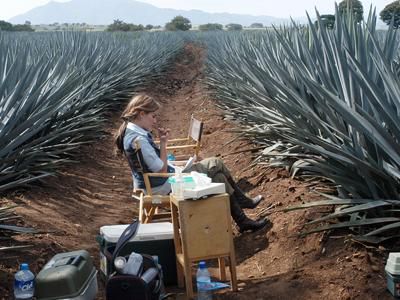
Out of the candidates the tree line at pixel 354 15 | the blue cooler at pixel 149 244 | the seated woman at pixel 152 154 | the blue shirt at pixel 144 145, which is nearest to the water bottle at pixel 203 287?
the blue cooler at pixel 149 244

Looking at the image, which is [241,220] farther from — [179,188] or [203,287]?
[203,287]

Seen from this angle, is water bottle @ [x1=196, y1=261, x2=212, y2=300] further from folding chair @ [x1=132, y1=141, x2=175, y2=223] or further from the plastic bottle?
folding chair @ [x1=132, y1=141, x2=175, y2=223]

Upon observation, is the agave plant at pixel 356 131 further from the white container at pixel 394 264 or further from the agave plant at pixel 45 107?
the agave plant at pixel 45 107

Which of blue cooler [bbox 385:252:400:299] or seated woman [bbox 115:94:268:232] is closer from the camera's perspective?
blue cooler [bbox 385:252:400:299]

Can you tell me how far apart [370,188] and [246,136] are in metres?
3.44

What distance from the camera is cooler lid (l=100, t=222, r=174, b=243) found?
11.8 ft

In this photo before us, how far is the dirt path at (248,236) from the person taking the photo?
3262 millimetres

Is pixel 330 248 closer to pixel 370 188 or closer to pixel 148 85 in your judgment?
pixel 370 188

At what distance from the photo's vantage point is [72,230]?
4.56m

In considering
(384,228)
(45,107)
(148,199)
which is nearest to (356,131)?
(384,228)

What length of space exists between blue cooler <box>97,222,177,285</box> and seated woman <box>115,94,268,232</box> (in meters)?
0.54

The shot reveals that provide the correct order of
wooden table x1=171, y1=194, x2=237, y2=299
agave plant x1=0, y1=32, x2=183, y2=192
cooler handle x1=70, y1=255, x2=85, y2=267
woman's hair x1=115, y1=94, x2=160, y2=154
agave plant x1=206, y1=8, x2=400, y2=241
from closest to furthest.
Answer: cooler handle x1=70, y1=255, x2=85, y2=267, agave plant x1=206, y1=8, x2=400, y2=241, wooden table x1=171, y1=194, x2=237, y2=299, woman's hair x1=115, y1=94, x2=160, y2=154, agave plant x1=0, y1=32, x2=183, y2=192

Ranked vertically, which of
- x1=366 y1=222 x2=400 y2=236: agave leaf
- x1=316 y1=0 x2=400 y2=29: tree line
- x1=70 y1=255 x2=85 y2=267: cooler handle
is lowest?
x1=70 y1=255 x2=85 y2=267: cooler handle

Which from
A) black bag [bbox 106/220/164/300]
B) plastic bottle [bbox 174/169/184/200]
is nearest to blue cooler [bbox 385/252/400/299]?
black bag [bbox 106/220/164/300]
